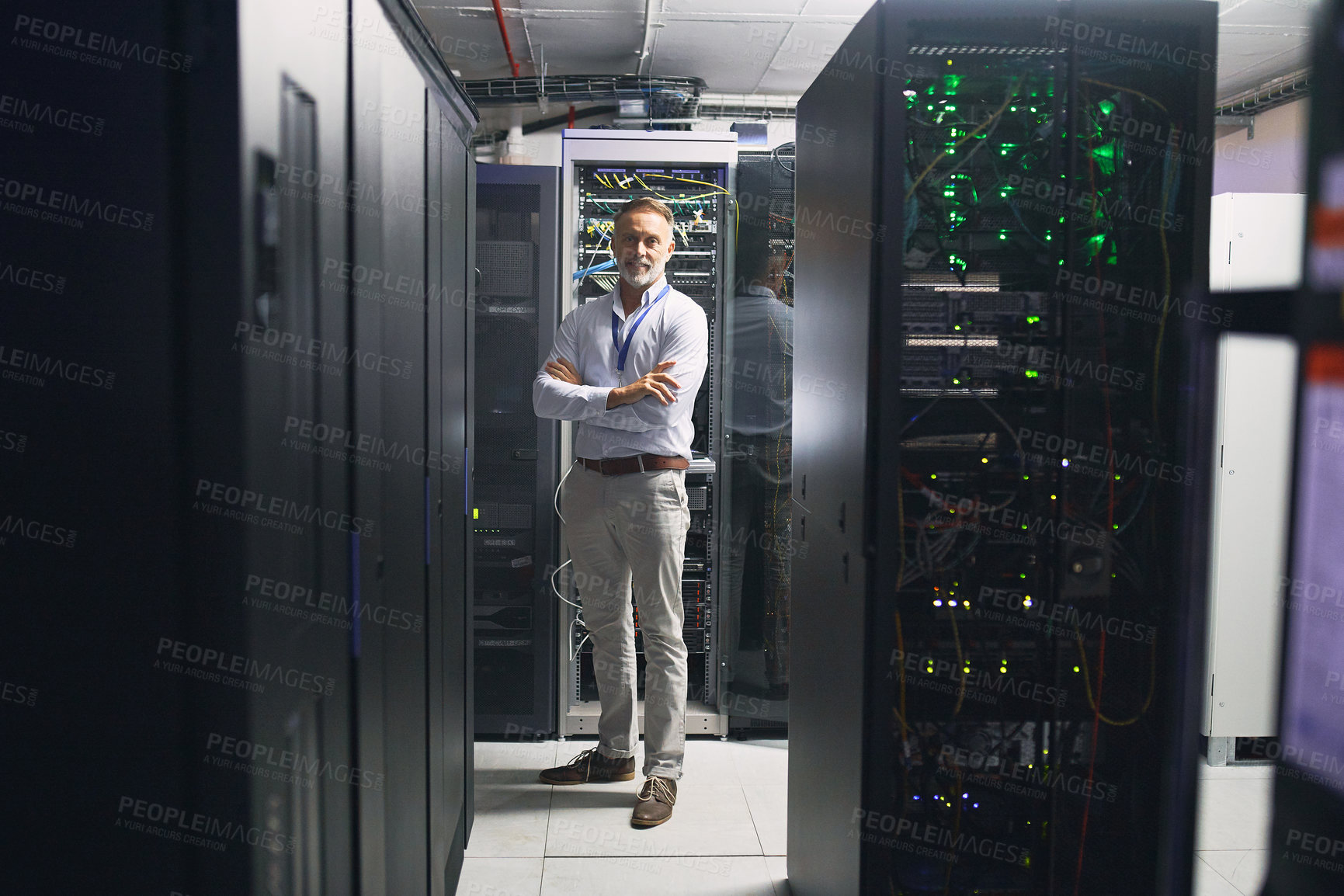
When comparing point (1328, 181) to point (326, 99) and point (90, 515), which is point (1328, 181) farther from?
point (326, 99)

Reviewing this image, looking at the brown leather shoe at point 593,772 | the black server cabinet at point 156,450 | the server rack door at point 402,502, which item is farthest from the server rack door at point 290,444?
the brown leather shoe at point 593,772

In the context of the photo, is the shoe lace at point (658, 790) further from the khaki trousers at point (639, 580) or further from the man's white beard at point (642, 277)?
the man's white beard at point (642, 277)

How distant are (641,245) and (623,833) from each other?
172 cm

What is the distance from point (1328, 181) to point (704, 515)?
3076 mm

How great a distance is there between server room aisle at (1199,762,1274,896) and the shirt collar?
1578 mm

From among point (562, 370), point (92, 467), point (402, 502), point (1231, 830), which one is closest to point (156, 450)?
point (92, 467)

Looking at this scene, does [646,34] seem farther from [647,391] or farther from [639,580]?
[639,580]

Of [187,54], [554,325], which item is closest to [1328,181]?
[187,54]

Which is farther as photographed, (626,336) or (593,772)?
(593,772)

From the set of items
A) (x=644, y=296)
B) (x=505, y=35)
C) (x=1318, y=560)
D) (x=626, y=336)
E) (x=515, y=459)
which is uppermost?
(x=505, y=35)

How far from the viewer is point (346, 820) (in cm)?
130

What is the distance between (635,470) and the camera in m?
2.71

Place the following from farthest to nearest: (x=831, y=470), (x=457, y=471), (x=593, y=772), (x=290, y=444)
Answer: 1. (x=593, y=772)
2. (x=457, y=471)
3. (x=831, y=470)
4. (x=290, y=444)

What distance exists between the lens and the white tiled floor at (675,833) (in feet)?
7.63
